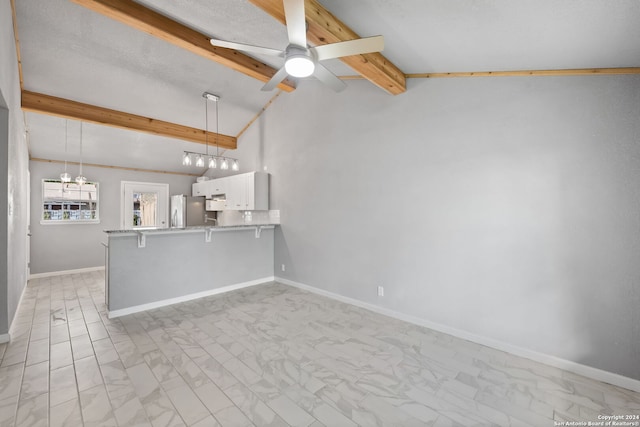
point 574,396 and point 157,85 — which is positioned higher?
point 157,85

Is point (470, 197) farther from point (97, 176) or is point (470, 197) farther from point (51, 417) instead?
point (97, 176)

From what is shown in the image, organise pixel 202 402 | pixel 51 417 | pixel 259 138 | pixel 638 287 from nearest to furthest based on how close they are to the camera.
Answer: pixel 51 417 → pixel 202 402 → pixel 638 287 → pixel 259 138

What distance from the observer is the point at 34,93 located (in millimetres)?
3848

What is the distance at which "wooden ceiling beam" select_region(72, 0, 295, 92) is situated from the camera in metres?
2.35

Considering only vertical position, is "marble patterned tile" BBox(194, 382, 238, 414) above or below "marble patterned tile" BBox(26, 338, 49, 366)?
above

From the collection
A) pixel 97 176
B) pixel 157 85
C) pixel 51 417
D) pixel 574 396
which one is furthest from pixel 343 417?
pixel 97 176

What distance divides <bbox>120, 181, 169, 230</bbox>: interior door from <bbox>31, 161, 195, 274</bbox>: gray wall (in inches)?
5.2

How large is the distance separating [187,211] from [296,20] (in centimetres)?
576

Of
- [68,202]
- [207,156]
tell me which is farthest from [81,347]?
[68,202]

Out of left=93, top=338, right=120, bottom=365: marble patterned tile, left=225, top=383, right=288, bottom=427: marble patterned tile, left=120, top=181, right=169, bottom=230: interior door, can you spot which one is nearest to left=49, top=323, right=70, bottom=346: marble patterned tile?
left=93, top=338, right=120, bottom=365: marble patterned tile

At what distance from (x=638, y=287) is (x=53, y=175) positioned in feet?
28.5

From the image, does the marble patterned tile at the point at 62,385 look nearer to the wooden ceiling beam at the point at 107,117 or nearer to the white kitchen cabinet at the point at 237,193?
the white kitchen cabinet at the point at 237,193

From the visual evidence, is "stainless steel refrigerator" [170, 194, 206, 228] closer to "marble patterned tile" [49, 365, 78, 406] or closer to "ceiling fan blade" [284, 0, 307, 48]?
"marble patterned tile" [49, 365, 78, 406]

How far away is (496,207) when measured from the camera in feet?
8.52
